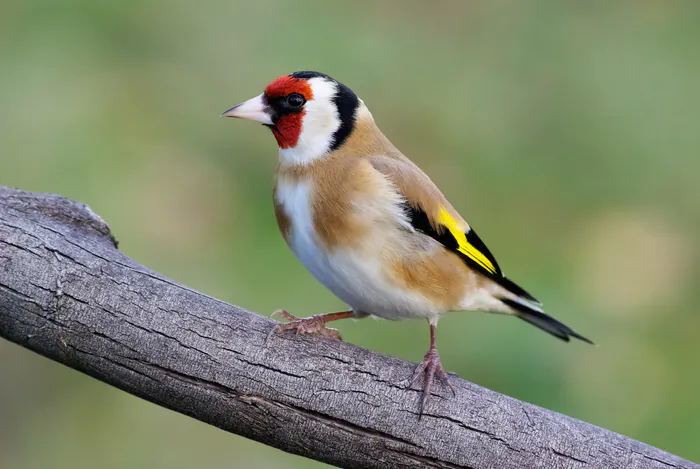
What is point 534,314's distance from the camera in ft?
11.8

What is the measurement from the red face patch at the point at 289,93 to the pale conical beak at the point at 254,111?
0.04 metres

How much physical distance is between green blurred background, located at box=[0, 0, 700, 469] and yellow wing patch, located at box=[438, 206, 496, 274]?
1.69 meters

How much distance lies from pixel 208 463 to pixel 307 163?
2047 millimetres

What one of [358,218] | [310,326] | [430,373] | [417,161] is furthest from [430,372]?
[417,161]

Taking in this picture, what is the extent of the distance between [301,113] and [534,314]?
1.24 m

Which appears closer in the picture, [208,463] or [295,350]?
[295,350]

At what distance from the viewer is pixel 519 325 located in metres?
5.42

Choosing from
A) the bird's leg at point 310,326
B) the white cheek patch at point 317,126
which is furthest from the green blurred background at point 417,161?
the white cheek patch at point 317,126

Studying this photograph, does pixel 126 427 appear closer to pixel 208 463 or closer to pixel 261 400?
pixel 208 463

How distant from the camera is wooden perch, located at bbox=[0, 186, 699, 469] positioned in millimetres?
2748

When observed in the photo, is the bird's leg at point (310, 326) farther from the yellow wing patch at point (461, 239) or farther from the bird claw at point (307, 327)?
the yellow wing patch at point (461, 239)

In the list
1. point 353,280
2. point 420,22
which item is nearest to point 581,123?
point 420,22

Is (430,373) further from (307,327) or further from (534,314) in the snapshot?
(534,314)

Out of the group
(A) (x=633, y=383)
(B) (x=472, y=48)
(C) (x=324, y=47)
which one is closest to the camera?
(A) (x=633, y=383)
